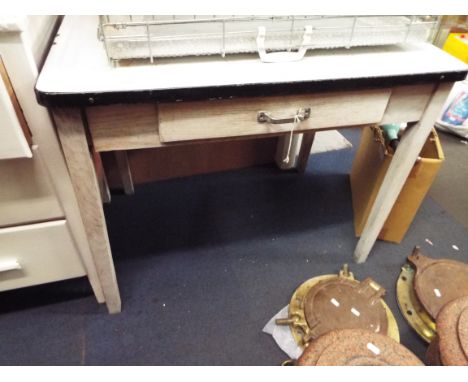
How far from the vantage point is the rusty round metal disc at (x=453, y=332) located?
0.48m

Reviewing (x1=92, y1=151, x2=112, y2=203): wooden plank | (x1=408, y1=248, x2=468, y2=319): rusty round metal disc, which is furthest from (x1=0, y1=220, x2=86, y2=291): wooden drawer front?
(x1=408, y1=248, x2=468, y2=319): rusty round metal disc

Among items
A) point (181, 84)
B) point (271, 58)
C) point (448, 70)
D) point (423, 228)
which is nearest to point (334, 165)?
point (423, 228)

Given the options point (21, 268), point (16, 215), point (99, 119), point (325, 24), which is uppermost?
point (325, 24)

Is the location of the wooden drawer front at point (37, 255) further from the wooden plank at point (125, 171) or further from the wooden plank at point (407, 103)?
the wooden plank at point (407, 103)

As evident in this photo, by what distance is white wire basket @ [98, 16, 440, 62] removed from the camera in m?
0.56

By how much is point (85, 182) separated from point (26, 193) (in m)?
0.12

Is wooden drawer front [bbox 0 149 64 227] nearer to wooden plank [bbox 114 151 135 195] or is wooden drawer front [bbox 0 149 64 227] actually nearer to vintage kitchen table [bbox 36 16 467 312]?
vintage kitchen table [bbox 36 16 467 312]

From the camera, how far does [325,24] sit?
657 millimetres

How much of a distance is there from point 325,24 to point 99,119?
1.53 feet

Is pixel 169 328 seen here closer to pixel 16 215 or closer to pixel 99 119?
pixel 16 215

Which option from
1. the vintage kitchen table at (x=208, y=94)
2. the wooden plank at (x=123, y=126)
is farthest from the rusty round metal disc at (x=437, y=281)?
the wooden plank at (x=123, y=126)

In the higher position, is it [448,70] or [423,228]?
[448,70]

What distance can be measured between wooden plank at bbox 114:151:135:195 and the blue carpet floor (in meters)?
0.04
